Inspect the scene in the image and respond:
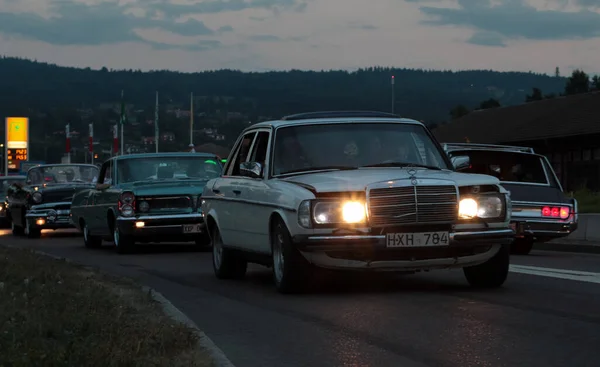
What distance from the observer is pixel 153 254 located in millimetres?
20719

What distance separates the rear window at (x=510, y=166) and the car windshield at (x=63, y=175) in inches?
483

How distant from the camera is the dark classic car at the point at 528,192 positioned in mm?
19109

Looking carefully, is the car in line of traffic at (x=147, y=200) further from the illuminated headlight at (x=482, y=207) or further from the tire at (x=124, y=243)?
the illuminated headlight at (x=482, y=207)

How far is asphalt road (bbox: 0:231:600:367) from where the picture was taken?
7.91m

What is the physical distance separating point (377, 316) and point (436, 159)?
3.26 metres

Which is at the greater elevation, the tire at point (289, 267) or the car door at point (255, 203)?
the car door at point (255, 203)

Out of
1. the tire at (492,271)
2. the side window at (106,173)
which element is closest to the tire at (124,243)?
the side window at (106,173)

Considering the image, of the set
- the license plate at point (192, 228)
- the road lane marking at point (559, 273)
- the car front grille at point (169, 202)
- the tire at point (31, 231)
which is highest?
the car front grille at point (169, 202)

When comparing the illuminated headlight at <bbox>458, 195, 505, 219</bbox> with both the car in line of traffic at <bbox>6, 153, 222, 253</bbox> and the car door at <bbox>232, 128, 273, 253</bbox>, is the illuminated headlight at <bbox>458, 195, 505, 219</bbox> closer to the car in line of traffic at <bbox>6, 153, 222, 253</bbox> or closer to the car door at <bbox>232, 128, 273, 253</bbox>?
the car door at <bbox>232, 128, 273, 253</bbox>

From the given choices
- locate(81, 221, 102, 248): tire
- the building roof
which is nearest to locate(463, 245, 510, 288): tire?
locate(81, 221, 102, 248): tire

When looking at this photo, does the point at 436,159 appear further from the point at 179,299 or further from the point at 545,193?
the point at 545,193

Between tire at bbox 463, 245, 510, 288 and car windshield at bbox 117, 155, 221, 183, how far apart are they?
32.5 ft

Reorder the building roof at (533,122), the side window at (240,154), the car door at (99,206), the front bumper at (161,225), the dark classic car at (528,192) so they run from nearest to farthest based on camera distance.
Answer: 1. the side window at (240,154)
2. the dark classic car at (528,192)
3. the front bumper at (161,225)
4. the car door at (99,206)
5. the building roof at (533,122)

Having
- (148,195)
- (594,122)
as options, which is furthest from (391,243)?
(594,122)
